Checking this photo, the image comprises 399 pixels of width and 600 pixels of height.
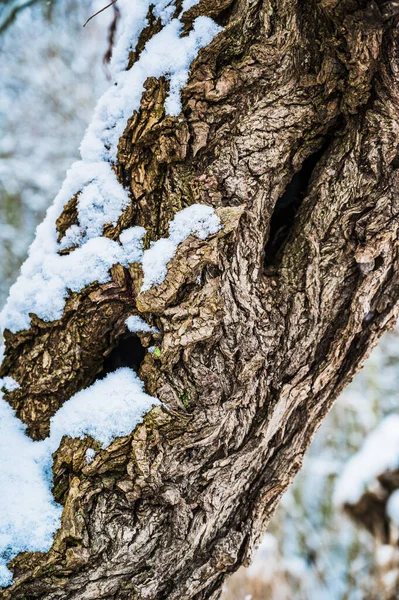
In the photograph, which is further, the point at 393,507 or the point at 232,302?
A: the point at 393,507

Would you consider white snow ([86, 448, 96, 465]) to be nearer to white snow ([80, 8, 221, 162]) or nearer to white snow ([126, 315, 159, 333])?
white snow ([126, 315, 159, 333])

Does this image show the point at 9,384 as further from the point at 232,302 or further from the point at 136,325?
the point at 232,302

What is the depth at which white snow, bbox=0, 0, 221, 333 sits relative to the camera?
1.10 metres

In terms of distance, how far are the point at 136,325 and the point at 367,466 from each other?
321 cm

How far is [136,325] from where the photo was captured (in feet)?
3.74

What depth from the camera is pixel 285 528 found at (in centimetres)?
434

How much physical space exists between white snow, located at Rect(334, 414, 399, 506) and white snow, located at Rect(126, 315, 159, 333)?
3.04 meters

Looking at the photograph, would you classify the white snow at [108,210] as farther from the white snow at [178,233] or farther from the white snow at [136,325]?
the white snow at [136,325]

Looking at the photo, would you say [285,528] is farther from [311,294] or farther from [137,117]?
[137,117]

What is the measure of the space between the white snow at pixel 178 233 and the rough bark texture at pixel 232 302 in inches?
0.8

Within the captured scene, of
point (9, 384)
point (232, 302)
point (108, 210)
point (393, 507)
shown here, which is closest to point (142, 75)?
point (108, 210)

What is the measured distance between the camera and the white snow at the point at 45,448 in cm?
105

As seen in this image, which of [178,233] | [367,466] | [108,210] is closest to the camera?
[178,233]

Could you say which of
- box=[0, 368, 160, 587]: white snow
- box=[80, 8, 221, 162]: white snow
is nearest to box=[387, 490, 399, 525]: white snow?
box=[0, 368, 160, 587]: white snow
